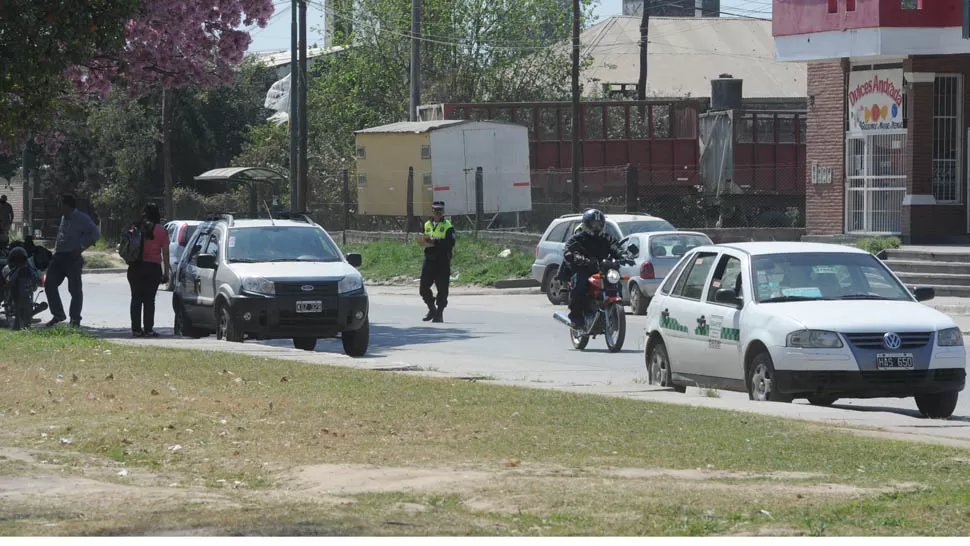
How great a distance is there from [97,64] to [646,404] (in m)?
A: 14.0

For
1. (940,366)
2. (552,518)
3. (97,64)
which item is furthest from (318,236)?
(552,518)

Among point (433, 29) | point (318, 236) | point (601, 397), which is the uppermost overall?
point (433, 29)

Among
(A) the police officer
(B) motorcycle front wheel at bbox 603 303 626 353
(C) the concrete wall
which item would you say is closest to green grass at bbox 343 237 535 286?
(C) the concrete wall

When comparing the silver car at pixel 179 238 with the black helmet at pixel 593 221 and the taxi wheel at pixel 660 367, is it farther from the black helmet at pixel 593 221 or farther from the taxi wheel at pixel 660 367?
the taxi wheel at pixel 660 367

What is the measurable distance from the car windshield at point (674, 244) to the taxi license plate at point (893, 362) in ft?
43.2

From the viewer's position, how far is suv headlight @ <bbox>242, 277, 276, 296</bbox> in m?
17.4

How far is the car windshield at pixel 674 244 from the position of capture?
25.0 m

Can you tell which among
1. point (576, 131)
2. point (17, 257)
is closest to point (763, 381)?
point (17, 257)

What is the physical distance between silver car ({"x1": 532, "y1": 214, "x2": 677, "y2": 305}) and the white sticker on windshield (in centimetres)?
1395

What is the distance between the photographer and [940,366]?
11.8m

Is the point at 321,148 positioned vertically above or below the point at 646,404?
above

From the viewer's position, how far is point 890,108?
29.0 meters
